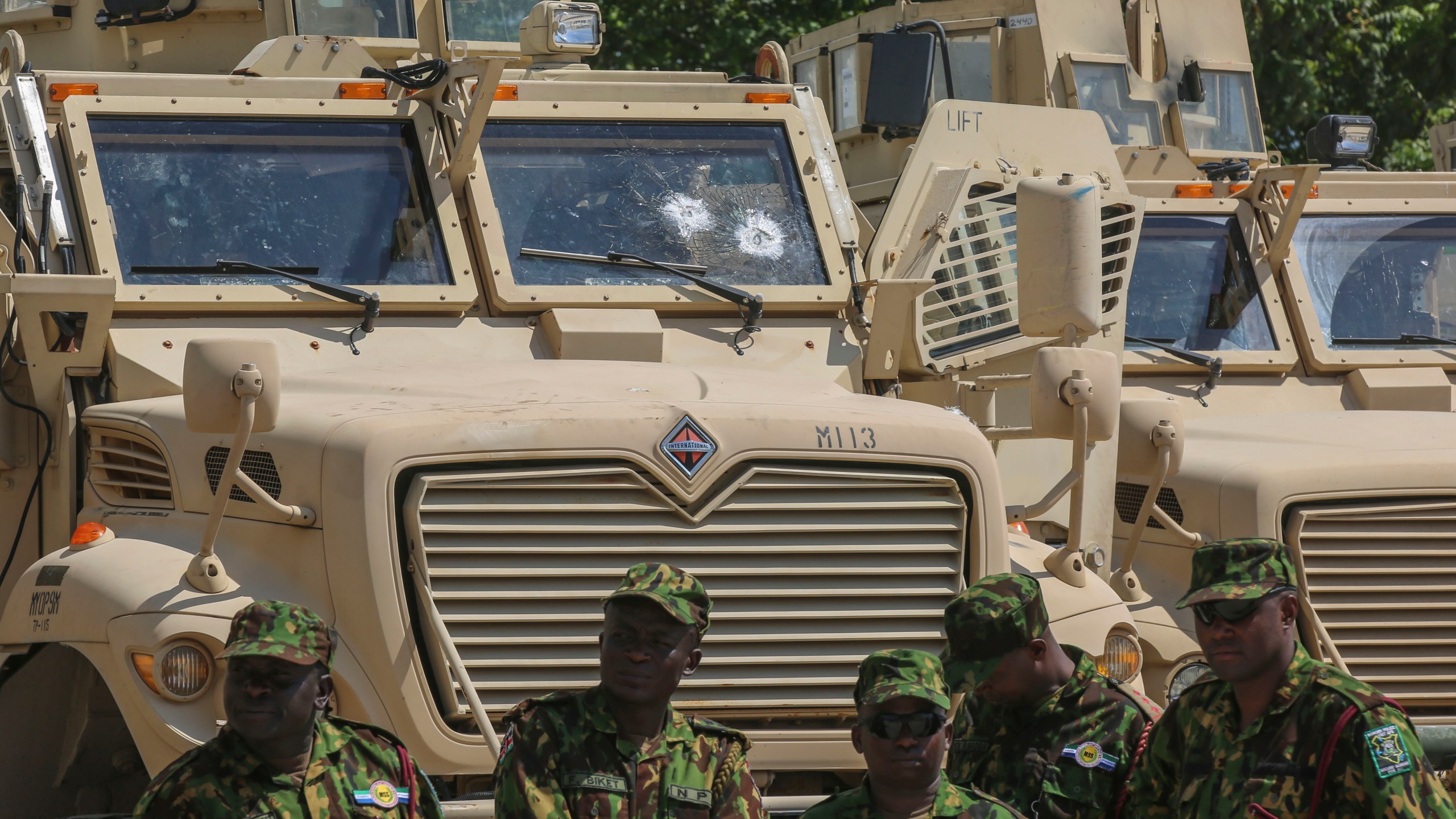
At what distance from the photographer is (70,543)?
5348mm

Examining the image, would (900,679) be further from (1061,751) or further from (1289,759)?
(1289,759)

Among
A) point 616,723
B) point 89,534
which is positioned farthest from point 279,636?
point 89,534

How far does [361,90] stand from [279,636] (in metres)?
3.33

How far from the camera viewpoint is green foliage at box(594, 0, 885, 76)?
18.5 metres

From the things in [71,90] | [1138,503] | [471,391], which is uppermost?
[71,90]

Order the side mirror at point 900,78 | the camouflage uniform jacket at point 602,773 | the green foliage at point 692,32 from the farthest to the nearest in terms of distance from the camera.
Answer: the green foliage at point 692,32
the side mirror at point 900,78
the camouflage uniform jacket at point 602,773

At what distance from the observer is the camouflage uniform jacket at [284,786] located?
341cm

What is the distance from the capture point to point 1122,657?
550cm

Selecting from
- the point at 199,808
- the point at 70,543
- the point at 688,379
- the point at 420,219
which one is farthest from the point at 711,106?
the point at 199,808

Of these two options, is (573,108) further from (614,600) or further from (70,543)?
(614,600)

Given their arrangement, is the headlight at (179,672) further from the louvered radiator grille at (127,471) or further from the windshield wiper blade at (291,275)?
the windshield wiper blade at (291,275)

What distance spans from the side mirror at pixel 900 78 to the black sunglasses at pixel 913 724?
3.92 m

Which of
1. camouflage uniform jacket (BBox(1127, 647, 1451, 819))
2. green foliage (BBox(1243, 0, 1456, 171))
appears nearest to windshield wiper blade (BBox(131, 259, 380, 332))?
camouflage uniform jacket (BBox(1127, 647, 1451, 819))

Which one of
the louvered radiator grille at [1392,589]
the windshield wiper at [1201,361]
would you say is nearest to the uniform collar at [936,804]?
the louvered radiator grille at [1392,589]
